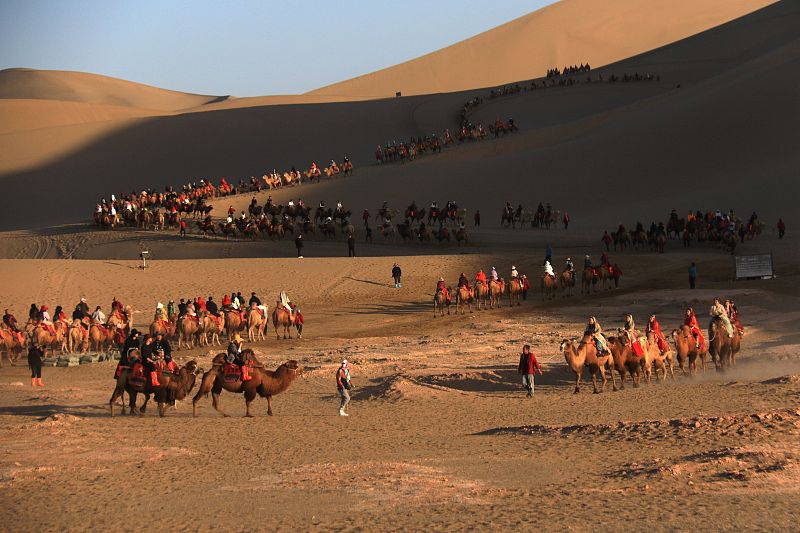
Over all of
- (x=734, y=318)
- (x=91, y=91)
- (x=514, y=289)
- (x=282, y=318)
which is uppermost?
(x=91, y=91)

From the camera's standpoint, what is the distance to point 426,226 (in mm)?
58000

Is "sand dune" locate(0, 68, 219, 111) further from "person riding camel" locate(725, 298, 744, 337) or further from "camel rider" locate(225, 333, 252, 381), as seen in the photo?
"camel rider" locate(225, 333, 252, 381)

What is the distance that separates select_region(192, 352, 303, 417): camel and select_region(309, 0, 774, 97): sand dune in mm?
123339

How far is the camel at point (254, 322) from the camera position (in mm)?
34625

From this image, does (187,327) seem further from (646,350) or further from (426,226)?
(426,226)

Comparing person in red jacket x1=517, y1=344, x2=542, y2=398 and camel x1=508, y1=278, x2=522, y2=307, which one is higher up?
camel x1=508, y1=278, x2=522, y2=307

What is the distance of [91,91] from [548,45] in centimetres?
7439

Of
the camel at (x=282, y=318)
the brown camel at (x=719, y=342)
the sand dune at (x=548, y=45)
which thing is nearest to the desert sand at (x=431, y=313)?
→ the brown camel at (x=719, y=342)

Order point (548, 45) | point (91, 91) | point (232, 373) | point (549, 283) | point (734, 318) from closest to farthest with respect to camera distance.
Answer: point (232, 373) < point (734, 318) < point (549, 283) < point (548, 45) < point (91, 91)

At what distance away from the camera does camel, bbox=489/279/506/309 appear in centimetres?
3962

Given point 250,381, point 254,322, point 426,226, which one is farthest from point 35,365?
point 426,226

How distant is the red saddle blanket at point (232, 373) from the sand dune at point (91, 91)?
159 metres

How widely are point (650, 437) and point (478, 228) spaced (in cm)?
3966

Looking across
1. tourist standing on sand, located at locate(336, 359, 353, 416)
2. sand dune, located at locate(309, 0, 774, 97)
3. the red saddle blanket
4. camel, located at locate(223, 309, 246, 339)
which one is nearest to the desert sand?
tourist standing on sand, located at locate(336, 359, 353, 416)
